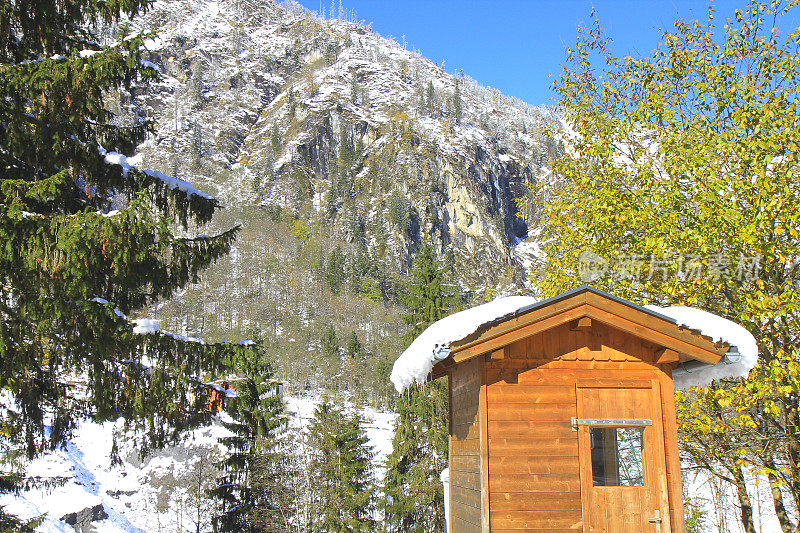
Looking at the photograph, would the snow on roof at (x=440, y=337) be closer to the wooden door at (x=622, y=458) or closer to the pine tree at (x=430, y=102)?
the wooden door at (x=622, y=458)

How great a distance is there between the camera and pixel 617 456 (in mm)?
7305

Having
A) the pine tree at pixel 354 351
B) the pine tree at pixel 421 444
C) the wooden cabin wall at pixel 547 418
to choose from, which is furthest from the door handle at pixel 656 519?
the pine tree at pixel 354 351

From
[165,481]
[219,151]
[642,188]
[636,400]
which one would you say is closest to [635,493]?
[636,400]

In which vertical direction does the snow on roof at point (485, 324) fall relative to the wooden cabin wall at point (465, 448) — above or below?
above

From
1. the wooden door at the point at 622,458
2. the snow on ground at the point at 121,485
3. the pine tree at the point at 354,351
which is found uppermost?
the pine tree at the point at 354,351

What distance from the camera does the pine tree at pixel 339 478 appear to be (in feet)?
74.6

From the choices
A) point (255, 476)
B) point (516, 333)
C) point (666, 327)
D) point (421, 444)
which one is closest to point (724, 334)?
point (666, 327)

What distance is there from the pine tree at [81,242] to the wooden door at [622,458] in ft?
15.2

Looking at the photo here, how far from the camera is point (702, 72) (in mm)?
11031

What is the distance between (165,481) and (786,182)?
45954 millimetres

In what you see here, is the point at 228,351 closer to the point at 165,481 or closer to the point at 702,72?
the point at 702,72

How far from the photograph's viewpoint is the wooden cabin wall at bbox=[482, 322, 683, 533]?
6.82m

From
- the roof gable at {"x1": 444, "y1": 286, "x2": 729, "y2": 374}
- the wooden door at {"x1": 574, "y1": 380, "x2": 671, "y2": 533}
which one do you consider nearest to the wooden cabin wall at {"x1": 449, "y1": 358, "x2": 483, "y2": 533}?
the roof gable at {"x1": 444, "y1": 286, "x2": 729, "y2": 374}

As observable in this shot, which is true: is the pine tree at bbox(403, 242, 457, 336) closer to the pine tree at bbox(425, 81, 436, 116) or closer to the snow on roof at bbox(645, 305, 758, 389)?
the snow on roof at bbox(645, 305, 758, 389)
